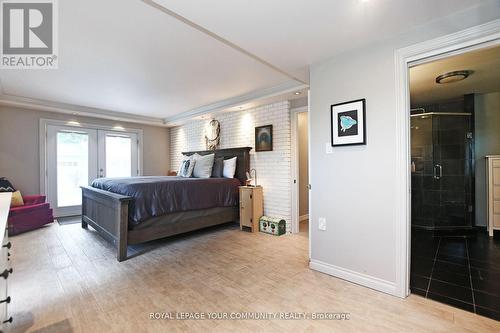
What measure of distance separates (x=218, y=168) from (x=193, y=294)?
9.49ft

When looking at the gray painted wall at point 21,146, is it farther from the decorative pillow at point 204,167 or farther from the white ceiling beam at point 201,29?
the white ceiling beam at point 201,29

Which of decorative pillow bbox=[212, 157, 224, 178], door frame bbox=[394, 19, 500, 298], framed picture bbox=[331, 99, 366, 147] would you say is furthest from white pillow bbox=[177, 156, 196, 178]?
door frame bbox=[394, 19, 500, 298]

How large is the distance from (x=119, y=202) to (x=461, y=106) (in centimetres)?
581

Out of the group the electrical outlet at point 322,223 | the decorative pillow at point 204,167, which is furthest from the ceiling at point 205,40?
the electrical outlet at point 322,223

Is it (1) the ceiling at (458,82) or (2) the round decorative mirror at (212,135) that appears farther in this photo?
(2) the round decorative mirror at (212,135)

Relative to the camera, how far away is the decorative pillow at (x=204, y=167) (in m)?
4.61

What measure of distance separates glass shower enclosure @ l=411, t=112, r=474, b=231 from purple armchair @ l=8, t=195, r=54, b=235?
684 cm

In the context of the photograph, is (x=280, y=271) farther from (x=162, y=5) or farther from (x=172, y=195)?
(x=162, y=5)

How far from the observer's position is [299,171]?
4.53 metres

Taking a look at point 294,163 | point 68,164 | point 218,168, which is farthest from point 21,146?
point 294,163

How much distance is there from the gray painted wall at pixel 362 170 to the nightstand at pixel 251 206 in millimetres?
1541

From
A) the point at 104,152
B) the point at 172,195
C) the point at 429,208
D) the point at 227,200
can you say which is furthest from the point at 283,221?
the point at 104,152

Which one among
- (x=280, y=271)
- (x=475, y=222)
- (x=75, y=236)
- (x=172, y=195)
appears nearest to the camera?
(x=280, y=271)

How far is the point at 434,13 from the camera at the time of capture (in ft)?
5.82
